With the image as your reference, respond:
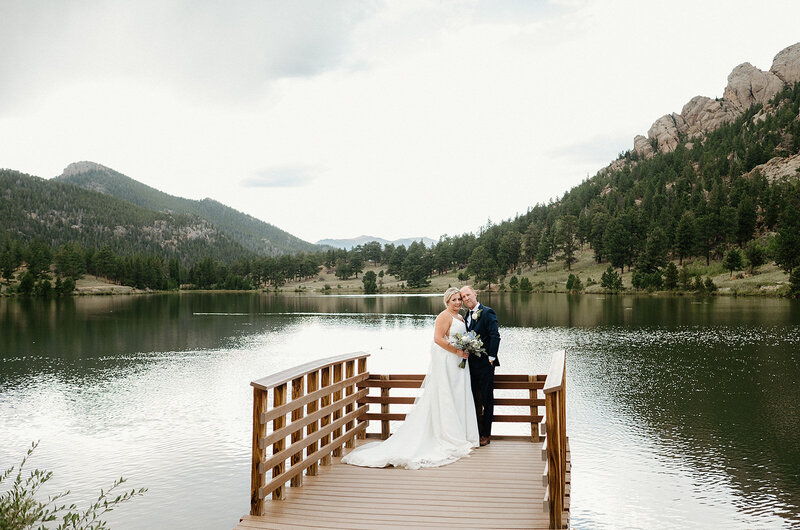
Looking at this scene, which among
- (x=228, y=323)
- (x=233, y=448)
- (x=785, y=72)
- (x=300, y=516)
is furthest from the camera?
(x=785, y=72)

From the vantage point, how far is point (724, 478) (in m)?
12.4

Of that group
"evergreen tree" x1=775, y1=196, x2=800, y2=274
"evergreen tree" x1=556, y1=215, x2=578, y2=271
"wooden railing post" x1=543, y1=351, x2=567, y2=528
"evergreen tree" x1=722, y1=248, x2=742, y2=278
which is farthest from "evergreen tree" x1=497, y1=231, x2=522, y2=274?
"wooden railing post" x1=543, y1=351, x2=567, y2=528

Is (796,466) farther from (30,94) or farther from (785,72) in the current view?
(785,72)

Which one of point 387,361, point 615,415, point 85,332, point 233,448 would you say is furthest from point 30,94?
point 615,415

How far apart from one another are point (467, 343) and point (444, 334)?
16.1 inches

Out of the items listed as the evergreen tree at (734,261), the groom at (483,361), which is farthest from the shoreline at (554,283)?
the groom at (483,361)

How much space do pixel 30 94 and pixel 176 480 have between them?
53.8 meters

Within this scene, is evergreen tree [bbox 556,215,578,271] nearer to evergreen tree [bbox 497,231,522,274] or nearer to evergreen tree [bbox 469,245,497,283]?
evergreen tree [bbox 497,231,522,274]

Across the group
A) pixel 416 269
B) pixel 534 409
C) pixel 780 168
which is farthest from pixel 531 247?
pixel 534 409

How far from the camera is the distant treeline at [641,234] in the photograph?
347ft

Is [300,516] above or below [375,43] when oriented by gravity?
below

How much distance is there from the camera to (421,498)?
731cm

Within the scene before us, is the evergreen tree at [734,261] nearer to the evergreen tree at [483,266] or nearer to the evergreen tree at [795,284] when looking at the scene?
the evergreen tree at [795,284]

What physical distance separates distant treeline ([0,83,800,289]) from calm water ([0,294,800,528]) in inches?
2401
